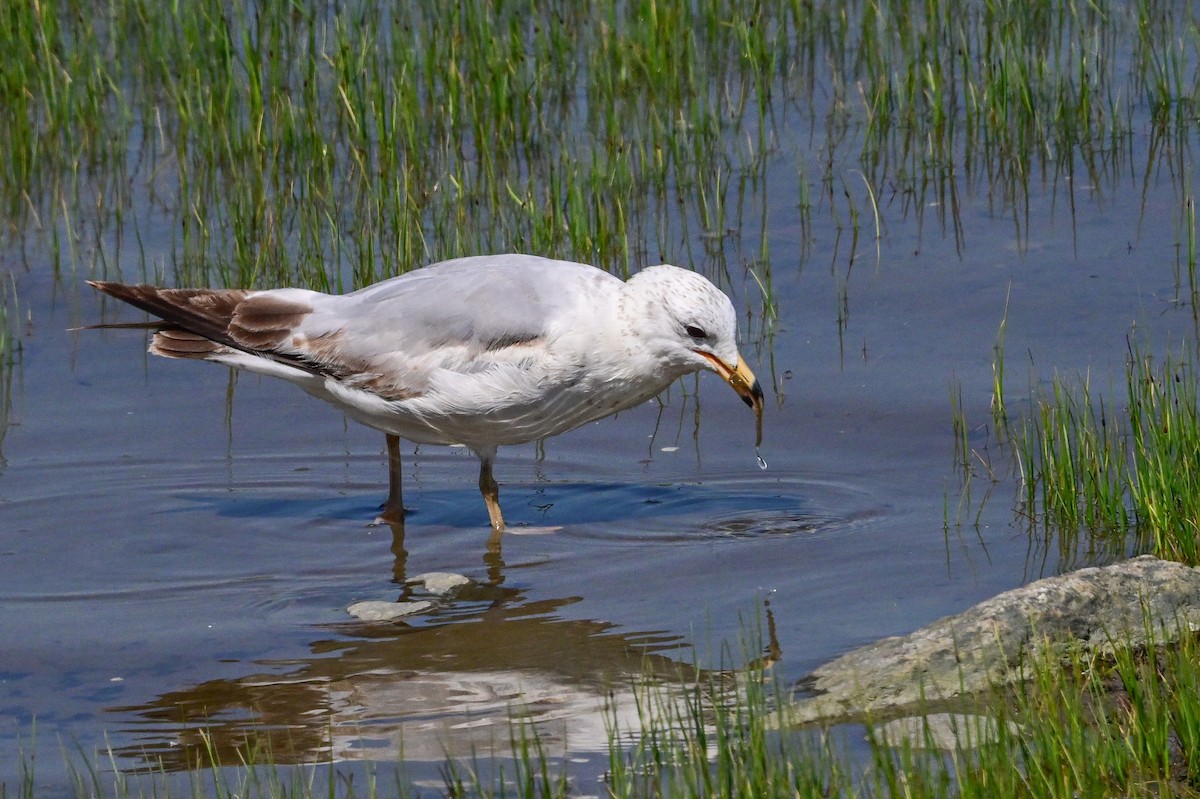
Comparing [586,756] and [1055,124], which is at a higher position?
[1055,124]

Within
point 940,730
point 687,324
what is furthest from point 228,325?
point 940,730

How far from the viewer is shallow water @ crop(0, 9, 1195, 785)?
18.1 ft

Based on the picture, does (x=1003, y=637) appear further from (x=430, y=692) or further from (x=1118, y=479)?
(x=430, y=692)

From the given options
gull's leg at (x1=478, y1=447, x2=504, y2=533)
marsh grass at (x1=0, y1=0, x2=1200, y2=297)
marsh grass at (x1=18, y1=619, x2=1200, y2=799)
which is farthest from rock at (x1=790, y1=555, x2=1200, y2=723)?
marsh grass at (x1=0, y1=0, x2=1200, y2=297)

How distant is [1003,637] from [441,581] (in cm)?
238

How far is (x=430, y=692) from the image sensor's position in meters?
5.46

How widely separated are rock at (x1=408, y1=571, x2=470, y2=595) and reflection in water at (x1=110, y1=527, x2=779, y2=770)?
13 centimetres

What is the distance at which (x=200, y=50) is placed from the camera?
11.2 metres

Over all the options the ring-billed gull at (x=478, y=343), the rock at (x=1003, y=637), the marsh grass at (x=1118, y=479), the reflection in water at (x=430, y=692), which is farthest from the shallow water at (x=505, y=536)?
the ring-billed gull at (x=478, y=343)

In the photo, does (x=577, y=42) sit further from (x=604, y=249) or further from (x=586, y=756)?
(x=586, y=756)

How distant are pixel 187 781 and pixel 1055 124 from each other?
7.77 metres

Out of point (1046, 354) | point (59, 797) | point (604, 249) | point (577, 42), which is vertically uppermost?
point (577, 42)

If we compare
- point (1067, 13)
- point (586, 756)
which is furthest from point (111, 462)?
point (1067, 13)

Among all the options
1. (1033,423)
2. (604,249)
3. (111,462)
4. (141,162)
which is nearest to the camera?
(1033,423)
